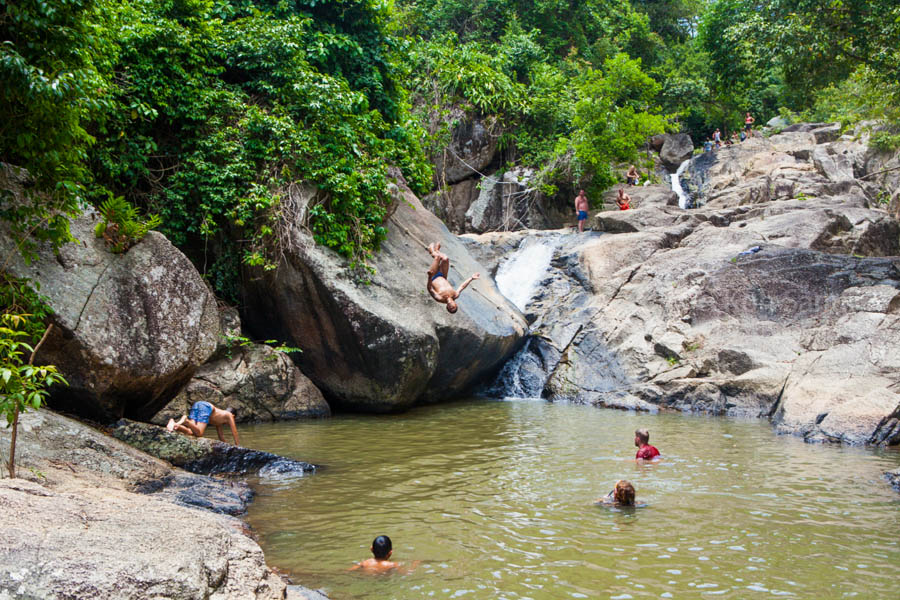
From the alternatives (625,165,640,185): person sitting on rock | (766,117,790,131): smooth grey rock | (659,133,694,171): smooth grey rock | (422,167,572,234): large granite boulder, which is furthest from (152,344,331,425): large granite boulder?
(766,117,790,131): smooth grey rock

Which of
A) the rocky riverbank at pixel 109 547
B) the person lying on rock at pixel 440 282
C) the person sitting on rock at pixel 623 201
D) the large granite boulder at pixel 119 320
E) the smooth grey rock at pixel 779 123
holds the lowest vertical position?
the rocky riverbank at pixel 109 547

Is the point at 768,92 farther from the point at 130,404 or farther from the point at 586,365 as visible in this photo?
the point at 130,404

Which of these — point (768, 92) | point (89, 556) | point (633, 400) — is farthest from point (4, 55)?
point (768, 92)

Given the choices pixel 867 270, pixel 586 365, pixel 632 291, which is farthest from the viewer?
pixel 632 291

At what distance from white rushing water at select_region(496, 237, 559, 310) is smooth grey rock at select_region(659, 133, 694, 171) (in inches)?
586

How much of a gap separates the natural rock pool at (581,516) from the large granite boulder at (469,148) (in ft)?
60.8

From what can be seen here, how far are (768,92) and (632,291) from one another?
26780mm

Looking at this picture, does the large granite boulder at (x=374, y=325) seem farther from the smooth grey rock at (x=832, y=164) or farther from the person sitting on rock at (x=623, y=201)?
the smooth grey rock at (x=832, y=164)

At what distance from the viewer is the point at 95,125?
1231 centimetres

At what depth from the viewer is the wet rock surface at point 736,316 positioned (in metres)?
11.9

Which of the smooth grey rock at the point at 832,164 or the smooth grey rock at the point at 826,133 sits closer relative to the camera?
the smooth grey rock at the point at 832,164

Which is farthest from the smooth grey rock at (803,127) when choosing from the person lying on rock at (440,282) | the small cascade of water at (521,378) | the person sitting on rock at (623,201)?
the person lying on rock at (440,282)

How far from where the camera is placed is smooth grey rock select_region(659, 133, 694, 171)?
33.6m

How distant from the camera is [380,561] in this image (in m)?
5.69
